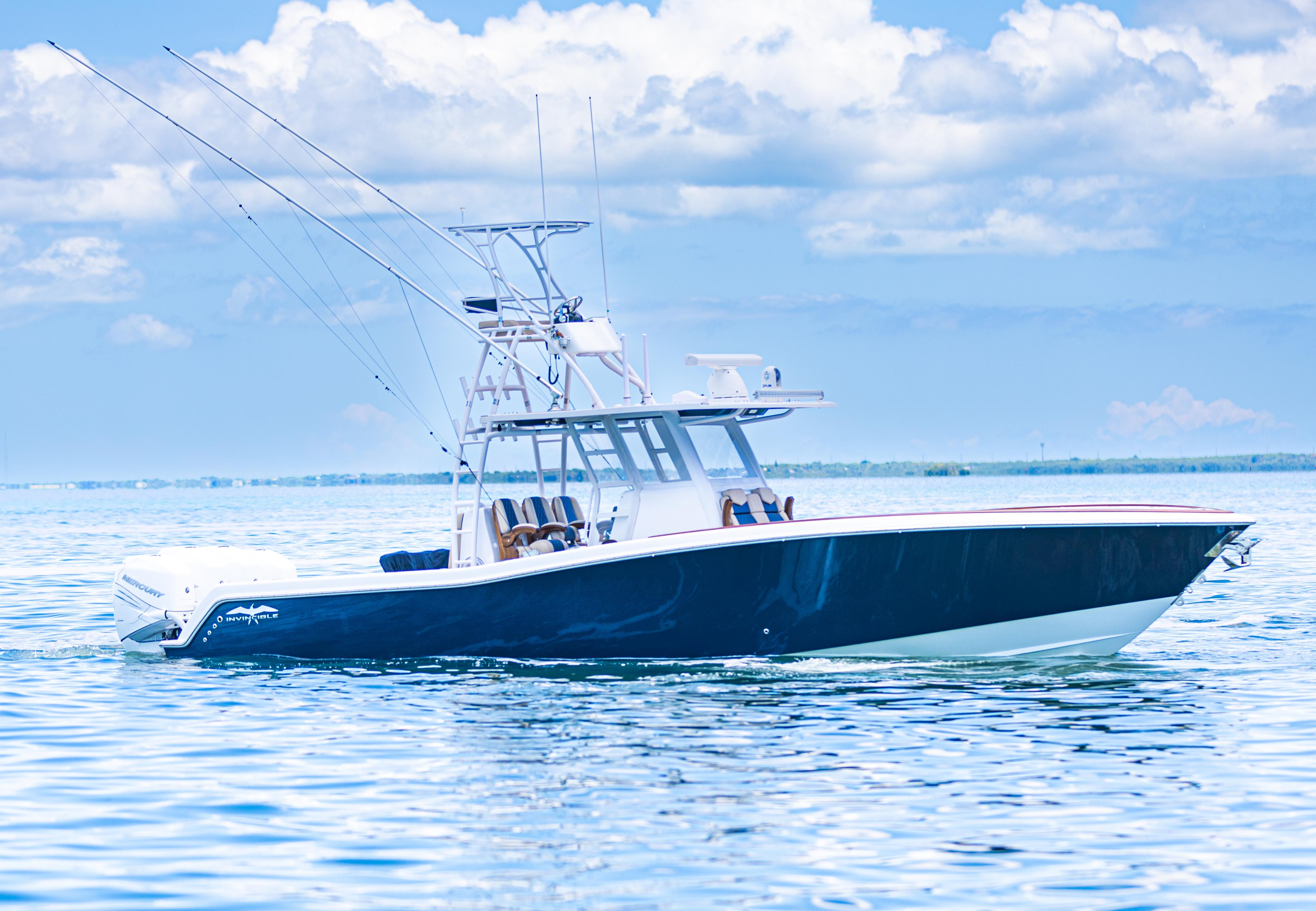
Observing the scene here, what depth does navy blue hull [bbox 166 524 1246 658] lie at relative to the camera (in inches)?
476

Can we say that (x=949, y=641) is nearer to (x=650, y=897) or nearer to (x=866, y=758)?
(x=866, y=758)

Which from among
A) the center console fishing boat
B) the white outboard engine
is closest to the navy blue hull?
the center console fishing boat

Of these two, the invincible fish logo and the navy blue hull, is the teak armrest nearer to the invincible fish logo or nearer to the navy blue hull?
the navy blue hull

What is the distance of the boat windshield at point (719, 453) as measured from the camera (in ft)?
45.9

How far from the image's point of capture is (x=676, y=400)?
539 inches

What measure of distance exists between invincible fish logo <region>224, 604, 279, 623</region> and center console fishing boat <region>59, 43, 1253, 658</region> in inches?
1.0

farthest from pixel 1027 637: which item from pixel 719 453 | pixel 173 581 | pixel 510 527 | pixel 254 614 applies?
pixel 173 581

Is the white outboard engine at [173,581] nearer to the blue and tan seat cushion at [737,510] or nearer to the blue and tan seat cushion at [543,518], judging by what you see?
the blue and tan seat cushion at [543,518]

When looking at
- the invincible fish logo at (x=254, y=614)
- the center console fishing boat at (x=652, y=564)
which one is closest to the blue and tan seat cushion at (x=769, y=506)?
the center console fishing boat at (x=652, y=564)

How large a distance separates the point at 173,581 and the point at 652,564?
518cm

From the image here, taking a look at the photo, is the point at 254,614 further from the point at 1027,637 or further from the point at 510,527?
the point at 1027,637

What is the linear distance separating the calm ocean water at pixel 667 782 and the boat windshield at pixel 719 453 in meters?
2.15

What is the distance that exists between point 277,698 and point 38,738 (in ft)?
6.57

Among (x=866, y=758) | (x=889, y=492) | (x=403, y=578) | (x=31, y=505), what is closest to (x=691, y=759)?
(x=866, y=758)
